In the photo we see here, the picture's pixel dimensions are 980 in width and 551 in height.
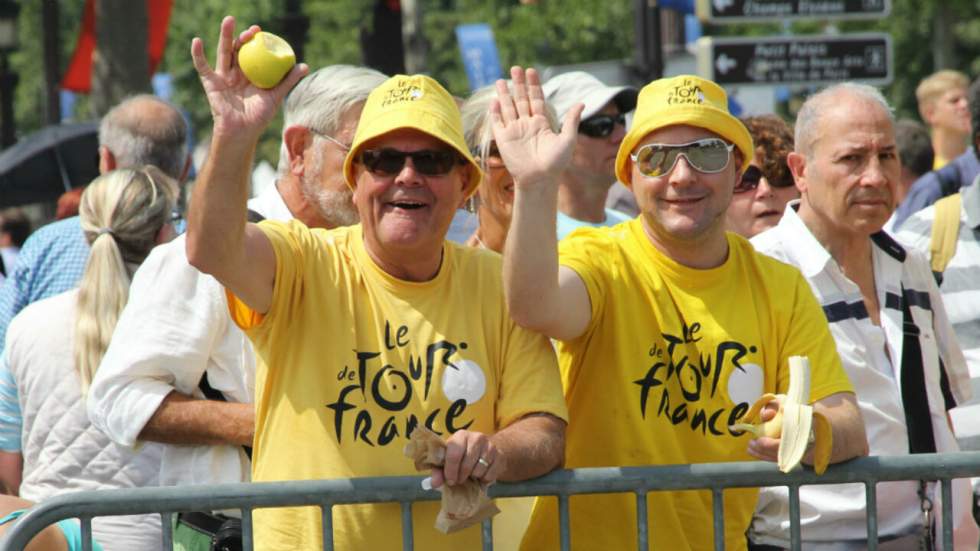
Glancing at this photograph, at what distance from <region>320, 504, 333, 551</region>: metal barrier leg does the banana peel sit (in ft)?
3.11

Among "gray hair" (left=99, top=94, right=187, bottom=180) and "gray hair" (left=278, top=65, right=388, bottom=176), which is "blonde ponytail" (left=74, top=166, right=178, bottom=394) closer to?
"gray hair" (left=278, top=65, right=388, bottom=176)

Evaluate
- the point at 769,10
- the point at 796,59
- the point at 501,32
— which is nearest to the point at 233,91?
the point at 769,10

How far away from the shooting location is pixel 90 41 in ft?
51.1

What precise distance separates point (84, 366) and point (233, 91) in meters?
1.52

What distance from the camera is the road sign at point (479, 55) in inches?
720

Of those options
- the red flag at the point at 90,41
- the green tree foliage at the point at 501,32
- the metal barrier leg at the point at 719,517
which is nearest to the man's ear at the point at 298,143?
the metal barrier leg at the point at 719,517

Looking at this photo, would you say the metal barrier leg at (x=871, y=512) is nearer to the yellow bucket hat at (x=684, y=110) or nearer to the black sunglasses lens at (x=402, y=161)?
the yellow bucket hat at (x=684, y=110)

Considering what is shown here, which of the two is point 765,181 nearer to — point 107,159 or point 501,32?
point 107,159

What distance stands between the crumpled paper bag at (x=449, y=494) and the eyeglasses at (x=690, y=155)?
102 cm

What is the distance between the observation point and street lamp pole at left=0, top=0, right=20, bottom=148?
16141 millimetres

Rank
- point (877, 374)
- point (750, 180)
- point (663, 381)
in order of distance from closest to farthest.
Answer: point (663, 381) → point (877, 374) → point (750, 180)

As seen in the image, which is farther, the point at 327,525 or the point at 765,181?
the point at 765,181

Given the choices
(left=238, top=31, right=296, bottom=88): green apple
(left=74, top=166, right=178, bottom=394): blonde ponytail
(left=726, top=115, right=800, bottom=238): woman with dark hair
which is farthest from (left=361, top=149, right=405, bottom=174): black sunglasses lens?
(left=726, top=115, right=800, bottom=238): woman with dark hair

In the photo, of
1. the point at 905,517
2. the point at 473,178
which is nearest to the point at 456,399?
the point at 473,178
